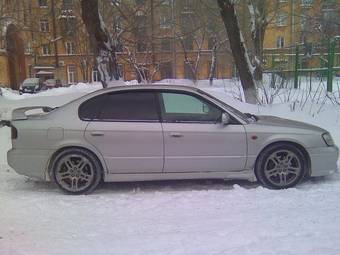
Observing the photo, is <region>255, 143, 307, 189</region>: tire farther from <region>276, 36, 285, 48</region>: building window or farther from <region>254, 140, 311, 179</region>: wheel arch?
<region>276, 36, 285, 48</region>: building window

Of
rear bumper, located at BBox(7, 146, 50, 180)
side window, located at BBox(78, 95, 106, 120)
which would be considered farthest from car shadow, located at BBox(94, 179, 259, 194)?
side window, located at BBox(78, 95, 106, 120)

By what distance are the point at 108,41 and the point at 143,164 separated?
22.5ft

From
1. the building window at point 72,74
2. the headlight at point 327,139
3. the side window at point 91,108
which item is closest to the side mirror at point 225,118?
the headlight at point 327,139

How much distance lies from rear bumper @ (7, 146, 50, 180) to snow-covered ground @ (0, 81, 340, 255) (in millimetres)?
276

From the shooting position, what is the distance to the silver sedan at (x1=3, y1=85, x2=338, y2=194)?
6551 mm

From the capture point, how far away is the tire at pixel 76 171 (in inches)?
258

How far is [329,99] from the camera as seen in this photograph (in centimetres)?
1231

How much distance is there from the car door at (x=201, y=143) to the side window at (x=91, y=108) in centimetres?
89

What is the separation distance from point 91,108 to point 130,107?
0.54 metres

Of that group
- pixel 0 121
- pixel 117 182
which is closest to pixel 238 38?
pixel 0 121

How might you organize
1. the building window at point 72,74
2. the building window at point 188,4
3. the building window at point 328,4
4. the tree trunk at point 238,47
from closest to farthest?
the tree trunk at point 238,47
the building window at point 188,4
the building window at point 328,4
the building window at point 72,74

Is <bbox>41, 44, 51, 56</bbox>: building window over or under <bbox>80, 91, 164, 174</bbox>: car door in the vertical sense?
over

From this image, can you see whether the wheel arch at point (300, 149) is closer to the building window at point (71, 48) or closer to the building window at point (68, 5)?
A: the building window at point (68, 5)

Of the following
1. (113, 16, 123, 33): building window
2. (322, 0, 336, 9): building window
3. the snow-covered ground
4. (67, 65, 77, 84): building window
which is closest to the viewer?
the snow-covered ground
